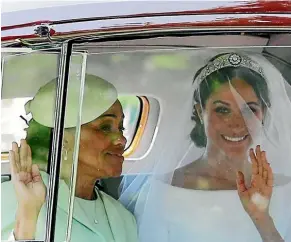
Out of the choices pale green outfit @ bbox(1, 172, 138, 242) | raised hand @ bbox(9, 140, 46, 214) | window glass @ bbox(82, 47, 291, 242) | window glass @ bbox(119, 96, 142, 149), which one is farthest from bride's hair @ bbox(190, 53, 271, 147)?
raised hand @ bbox(9, 140, 46, 214)

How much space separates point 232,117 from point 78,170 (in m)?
0.54

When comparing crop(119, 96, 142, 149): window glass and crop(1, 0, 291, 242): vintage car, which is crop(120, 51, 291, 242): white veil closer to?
crop(1, 0, 291, 242): vintage car

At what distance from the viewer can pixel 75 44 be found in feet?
5.36

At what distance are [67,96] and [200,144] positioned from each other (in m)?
0.47

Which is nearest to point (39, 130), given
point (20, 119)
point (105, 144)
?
point (20, 119)

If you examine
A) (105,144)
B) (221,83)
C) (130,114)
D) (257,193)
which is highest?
(221,83)

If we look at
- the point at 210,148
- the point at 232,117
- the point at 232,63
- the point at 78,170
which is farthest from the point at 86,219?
the point at 232,63

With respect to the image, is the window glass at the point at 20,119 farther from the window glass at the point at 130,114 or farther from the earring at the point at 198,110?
the earring at the point at 198,110

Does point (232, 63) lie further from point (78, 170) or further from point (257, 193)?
point (78, 170)

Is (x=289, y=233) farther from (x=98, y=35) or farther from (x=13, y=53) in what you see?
(x=13, y=53)

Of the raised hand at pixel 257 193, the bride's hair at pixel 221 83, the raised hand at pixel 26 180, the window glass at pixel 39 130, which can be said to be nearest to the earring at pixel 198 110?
the bride's hair at pixel 221 83

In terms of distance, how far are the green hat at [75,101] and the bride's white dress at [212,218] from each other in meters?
0.39

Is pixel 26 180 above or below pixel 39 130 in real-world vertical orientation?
below

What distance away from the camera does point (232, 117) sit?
1752 mm
